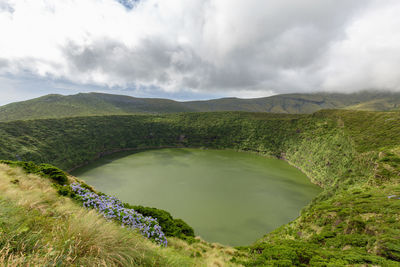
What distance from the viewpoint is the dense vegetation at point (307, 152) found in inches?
342

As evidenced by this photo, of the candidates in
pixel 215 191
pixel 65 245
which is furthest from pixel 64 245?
pixel 215 191

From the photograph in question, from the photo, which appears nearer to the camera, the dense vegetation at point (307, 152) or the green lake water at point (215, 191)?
the dense vegetation at point (307, 152)

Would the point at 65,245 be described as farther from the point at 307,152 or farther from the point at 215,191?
the point at 307,152

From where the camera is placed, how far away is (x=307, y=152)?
52031 millimetres

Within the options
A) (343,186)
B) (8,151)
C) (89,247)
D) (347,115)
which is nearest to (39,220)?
(89,247)

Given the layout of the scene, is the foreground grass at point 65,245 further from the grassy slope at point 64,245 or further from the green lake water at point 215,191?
the green lake water at point 215,191

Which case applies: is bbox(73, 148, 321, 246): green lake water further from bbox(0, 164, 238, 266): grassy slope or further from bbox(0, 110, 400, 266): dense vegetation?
bbox(0, 164, 238, 266): grassy slope

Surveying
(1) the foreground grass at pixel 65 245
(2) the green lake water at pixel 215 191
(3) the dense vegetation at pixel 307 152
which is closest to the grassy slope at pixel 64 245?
(1) the foreground grass at pixel 65 245

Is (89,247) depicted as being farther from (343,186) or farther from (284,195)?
(284,195)

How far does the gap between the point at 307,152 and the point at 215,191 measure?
39668mm

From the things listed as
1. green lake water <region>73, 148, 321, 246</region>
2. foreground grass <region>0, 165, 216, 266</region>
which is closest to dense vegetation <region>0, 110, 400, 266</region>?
green lake water <region>73, 148, 321, 246</region>

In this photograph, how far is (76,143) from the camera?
59344mm

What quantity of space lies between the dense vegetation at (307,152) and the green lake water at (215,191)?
465cm

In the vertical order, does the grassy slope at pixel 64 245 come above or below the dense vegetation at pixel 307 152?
above
